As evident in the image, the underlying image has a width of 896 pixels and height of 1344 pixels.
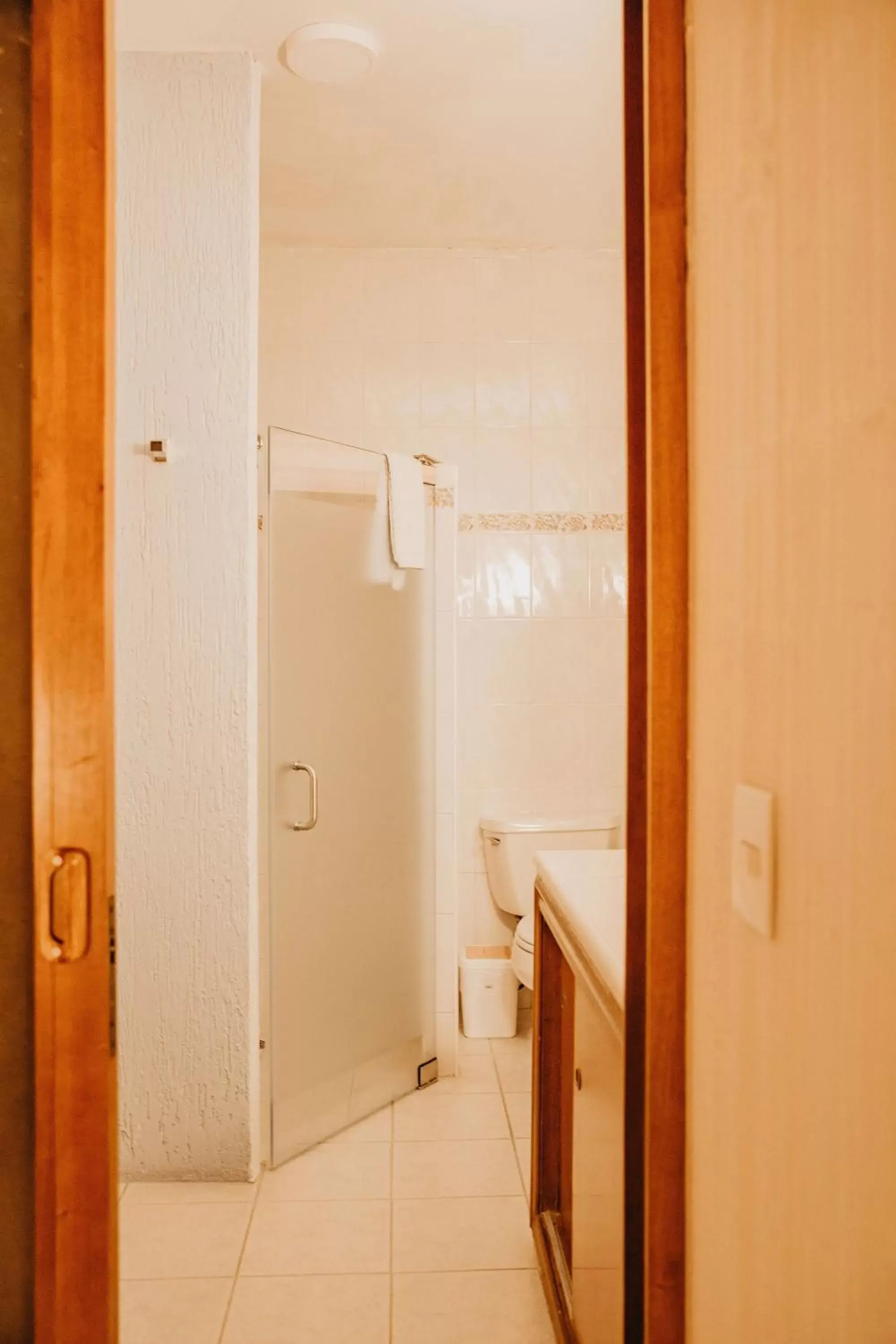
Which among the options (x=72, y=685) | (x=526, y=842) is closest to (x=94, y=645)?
(x=72, y=685)

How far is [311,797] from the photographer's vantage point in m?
2.34

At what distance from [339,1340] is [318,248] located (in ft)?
10.2

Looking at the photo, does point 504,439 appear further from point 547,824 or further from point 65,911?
point 65,911

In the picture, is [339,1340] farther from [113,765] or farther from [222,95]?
[222,95]

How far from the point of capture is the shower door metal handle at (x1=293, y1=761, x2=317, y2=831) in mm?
2326

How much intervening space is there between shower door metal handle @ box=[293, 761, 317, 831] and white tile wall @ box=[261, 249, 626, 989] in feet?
3.05

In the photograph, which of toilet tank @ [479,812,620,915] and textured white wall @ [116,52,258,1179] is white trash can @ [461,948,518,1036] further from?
textured white wall @ [116,52,258,1179]

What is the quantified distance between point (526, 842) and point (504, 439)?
55.8 inches

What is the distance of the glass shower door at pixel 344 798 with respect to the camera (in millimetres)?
2289

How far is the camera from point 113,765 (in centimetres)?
91

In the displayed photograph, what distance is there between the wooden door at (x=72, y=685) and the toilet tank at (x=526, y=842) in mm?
2209

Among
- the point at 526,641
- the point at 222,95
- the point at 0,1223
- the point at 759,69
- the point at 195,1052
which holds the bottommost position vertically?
the point at 195,1052

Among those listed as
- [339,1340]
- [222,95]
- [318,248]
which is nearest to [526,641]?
[318,248]

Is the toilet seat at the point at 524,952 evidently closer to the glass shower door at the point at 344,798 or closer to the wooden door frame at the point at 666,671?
the glass shower door at the point at 344,798
